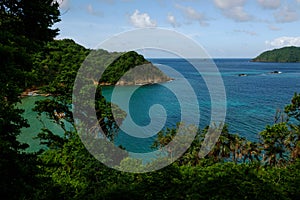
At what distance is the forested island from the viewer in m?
6.16

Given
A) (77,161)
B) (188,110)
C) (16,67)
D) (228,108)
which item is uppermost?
(16,67)

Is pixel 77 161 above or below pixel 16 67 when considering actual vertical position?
below

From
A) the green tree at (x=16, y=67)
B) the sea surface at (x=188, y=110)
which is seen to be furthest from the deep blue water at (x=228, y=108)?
the green tree at (x=16, y=67)

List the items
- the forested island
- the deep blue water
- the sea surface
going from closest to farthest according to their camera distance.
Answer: the forested island < the sea surface < the deep blue water

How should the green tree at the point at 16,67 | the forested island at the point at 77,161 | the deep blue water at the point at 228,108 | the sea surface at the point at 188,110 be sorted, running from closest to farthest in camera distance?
1. the green tree at the point at 16,67
2. the forested island at the point at 77,161
3. the sea surface at the point at 188,110
4. the deep blue water at the point at 228,108

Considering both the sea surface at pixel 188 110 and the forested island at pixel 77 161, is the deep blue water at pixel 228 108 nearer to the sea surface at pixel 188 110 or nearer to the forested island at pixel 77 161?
the sea surface at pixel 188 110

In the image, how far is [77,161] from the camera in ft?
46.6

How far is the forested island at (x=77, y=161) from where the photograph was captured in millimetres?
6160

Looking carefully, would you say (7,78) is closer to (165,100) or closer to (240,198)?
(240,198)

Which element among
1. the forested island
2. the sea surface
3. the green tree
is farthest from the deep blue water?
the green tree

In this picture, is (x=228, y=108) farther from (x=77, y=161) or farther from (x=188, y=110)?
(x=77, y=161)

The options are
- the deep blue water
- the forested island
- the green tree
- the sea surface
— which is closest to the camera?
the green tree

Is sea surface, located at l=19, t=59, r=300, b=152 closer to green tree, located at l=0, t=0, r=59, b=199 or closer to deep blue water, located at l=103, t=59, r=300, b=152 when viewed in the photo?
deep blue water, located at l=103, t=59, r=300, b=152

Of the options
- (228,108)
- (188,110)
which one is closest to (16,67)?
(188,110)
